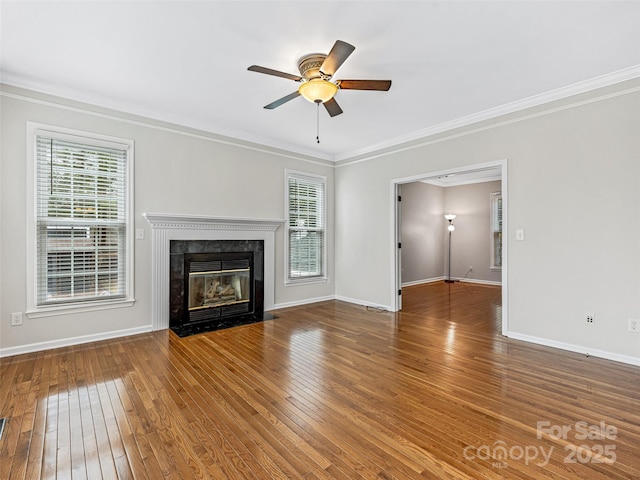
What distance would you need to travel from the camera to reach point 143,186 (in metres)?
3.95

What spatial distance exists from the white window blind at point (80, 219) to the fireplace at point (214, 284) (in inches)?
25.0

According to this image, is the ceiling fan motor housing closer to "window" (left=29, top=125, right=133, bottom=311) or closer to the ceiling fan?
the ceiling fan

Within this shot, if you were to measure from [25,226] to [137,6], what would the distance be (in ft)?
8.23

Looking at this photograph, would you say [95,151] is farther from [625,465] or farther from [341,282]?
[625,465]

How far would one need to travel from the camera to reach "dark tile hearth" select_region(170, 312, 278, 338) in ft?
13.1

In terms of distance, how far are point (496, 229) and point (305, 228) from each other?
198 inches

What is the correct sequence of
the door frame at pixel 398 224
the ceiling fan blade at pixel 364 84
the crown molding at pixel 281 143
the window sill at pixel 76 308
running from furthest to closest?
1. the door frame at pixel 398 224
2. the window sill at pixel 76 308
3. the crown molding at pixel 281 143
4. the ceiling fan blade at pixel 364 84

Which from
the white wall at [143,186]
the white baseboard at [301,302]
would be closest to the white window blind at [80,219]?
the white wall at [143,186]

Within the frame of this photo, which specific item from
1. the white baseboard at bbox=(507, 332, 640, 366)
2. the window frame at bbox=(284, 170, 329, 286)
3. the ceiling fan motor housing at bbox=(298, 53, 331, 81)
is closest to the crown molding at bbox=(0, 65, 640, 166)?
the window frame at bbox=(284, 170, 329, 286)

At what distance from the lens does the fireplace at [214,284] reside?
4.20 meters

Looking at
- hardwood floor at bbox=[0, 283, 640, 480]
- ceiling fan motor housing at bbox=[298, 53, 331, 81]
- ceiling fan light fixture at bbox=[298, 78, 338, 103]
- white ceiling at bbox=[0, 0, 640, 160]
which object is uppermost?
white ceiling at bbox=[0, 0, 640, 160]

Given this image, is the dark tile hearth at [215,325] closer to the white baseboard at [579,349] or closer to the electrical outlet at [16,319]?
the electrical outlet at [16,319]

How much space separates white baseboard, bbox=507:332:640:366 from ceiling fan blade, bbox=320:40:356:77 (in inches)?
139

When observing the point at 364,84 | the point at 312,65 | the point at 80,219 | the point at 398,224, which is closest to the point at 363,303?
the point at 398,224
